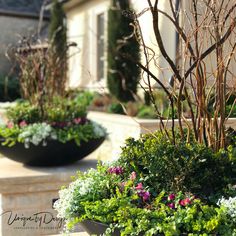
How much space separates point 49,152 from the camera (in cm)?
414

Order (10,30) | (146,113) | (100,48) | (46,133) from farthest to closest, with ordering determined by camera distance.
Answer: (10,30)
(100,48)
(146,113)
(46,133)

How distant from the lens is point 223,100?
2.45 meters

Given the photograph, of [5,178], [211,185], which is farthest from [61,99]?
[211,185]

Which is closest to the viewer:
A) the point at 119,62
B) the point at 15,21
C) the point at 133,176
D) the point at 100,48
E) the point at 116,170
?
the point at 133,176

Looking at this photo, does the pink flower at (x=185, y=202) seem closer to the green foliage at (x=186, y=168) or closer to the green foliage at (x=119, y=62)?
the green foliage at (x=186, y=168)

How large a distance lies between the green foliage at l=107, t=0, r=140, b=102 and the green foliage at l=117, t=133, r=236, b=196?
23.7ft

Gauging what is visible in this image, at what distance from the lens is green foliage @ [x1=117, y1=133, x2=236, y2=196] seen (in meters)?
2.22

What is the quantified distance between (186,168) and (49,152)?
2.16 meters

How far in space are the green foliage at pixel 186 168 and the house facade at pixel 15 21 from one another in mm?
13478

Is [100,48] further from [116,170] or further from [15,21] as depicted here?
[116,170]

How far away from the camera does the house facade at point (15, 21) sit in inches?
607

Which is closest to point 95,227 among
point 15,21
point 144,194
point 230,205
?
point 144,194

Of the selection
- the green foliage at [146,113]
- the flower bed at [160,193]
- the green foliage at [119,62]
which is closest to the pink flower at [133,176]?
the flower bed at [160,193]

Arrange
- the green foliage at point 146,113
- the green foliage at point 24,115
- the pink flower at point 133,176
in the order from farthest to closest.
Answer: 1. the green foliage at point 146,113
2. the green foliage at point 24,115
3. the pink flower at point 133,176
